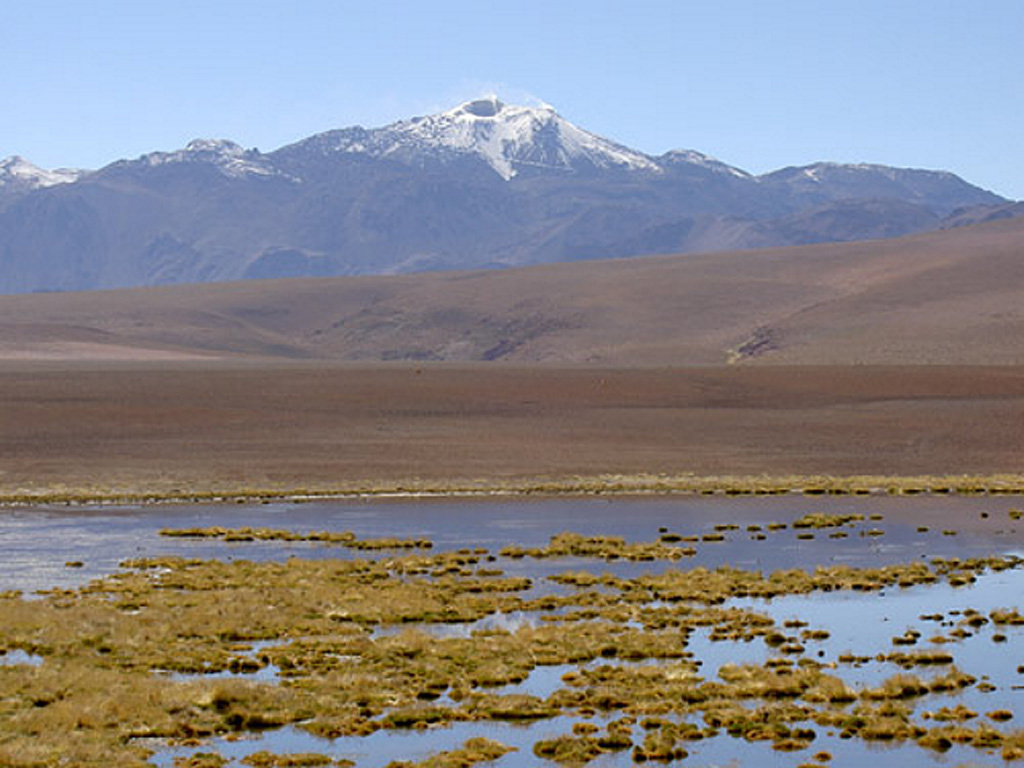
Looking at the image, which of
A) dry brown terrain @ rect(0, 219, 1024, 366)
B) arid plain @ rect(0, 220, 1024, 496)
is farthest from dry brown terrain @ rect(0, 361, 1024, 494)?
dry brown terrain @ rect(0, 219, 1024, 366)

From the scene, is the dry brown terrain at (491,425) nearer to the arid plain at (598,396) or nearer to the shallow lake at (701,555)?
the arid plain at (598,396)

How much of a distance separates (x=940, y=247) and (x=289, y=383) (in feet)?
363

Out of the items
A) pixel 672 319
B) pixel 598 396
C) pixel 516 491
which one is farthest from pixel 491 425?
pixel 672 319

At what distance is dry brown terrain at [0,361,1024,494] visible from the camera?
56.7m

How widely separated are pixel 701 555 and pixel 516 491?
49.2 feet

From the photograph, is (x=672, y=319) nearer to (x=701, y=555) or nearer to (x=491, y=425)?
(x=491, y=425)

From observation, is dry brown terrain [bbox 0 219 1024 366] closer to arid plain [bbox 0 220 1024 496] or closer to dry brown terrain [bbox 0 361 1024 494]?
arid plain [bbox 0 220 1024 496]

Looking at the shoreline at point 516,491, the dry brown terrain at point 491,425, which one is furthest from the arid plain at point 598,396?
the shoreline at point 516,491

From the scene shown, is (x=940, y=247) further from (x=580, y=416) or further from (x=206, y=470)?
(x=206, y=470)

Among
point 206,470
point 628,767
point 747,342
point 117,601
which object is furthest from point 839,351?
point 628,767

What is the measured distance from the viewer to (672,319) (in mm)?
160250

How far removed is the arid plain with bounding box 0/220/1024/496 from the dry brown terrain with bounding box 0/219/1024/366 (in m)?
0.54

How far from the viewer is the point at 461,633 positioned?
85.6 feet

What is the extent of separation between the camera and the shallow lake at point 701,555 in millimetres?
19031
